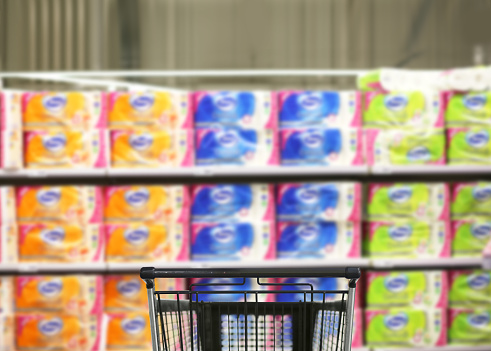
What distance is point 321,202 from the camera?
286 centimetres

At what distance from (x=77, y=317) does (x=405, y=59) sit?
2905 mm

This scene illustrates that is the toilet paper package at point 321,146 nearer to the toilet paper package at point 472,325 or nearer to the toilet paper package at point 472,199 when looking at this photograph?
the toilet paper package at point 472,199

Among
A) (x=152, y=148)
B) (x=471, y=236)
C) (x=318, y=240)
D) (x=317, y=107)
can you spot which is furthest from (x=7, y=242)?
(x=471, y=236)

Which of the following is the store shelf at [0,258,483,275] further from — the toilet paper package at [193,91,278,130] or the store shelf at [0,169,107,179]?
the toilet paper package at [193,91,278,130]

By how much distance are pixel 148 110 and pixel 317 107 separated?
0.92 meters

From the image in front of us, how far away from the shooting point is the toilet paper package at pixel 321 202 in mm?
2857

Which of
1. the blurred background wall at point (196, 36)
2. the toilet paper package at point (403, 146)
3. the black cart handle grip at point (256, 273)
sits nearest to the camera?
the black cart handle grip at point (256, 273)

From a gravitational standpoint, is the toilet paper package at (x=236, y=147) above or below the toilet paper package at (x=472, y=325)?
above

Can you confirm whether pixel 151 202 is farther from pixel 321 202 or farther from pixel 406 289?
pixel 406 289

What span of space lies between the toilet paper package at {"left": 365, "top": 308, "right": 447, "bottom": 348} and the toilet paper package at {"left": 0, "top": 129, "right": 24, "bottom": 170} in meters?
2.06

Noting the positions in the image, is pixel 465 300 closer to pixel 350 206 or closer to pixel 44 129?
pixel 350 206

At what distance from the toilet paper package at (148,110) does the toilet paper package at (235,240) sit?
58 cm

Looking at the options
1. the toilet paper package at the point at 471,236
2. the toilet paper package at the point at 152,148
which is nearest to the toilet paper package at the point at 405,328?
the toilet paper package at the point at 471,236

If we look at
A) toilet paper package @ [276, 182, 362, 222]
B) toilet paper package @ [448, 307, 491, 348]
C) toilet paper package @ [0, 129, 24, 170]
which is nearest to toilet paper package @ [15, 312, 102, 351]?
toilet paper package @ [0, 129, 24, 170]
